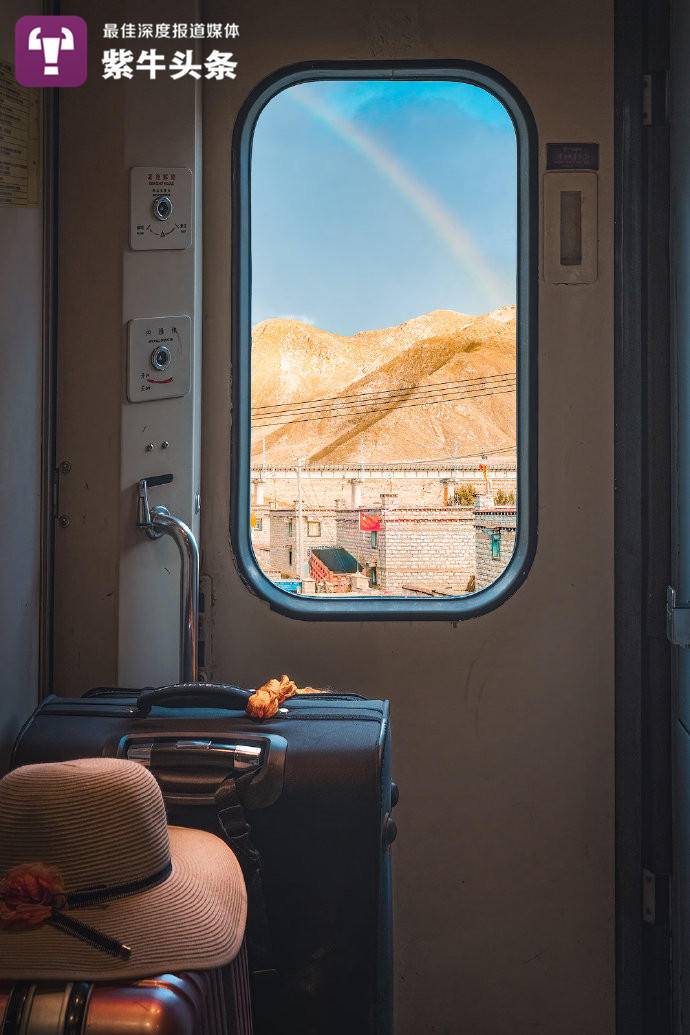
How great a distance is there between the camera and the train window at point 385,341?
6.21ft

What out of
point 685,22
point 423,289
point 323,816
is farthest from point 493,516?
point 685,22

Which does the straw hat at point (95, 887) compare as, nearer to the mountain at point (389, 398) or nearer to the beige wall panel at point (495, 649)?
the beige wall panel at point (495, 649)

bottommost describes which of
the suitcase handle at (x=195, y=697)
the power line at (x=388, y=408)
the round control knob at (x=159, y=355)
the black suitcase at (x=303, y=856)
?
the black suitcase at (x=303, y=856)

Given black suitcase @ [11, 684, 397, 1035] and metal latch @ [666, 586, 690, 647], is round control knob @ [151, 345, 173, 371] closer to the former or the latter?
black suitcase @ [11, 684, 397, 1035]

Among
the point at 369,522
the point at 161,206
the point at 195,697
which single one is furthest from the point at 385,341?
the point at 195,697

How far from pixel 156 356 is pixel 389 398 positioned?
1.76 feet

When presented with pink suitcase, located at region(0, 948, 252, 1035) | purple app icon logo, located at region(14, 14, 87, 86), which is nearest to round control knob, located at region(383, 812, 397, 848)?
pink suitcase, located at region(0, 948, 252, 1035)

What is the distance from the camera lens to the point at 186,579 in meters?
1.74

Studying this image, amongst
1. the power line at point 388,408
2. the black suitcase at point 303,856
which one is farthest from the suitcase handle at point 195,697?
the power line at point 388,408

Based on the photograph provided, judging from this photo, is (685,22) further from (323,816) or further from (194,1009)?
(194,1009)

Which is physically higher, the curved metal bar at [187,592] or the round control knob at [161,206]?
the round control knob at [161,206]

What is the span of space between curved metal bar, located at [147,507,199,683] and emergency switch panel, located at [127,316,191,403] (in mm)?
277

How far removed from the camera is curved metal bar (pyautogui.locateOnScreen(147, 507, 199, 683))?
5.69 feet

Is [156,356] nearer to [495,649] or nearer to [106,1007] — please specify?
[495,649]
